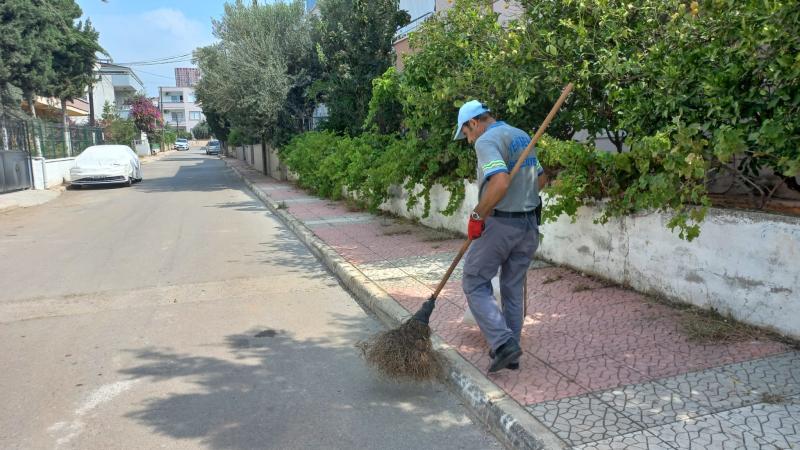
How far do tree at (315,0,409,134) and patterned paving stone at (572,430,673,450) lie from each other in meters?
12.7

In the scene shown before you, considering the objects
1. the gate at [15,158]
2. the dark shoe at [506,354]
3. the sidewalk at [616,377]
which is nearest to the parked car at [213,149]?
the gate at [15,158]

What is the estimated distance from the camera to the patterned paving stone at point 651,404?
312cm

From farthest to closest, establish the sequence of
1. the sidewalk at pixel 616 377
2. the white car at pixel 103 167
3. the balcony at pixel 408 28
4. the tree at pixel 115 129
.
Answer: the tree at pixel 115 129 → the white car at pixel 103 167 → the balcony at pixel 408 28 → the sidewalk at pixel 616 377

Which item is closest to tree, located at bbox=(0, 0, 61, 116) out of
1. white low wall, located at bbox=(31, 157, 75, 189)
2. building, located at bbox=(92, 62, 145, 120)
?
white low wall, located at bbox=(31, 157, 75, 189)

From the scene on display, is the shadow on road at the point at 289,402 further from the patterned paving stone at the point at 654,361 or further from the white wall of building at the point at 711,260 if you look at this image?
the white wall of building at the point at 711,260

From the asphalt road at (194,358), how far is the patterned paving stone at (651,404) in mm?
763

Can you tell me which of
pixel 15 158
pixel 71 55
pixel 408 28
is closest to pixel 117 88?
pixel 71 55

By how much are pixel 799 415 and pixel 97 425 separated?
13.1 ft

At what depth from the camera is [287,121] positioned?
19.4m

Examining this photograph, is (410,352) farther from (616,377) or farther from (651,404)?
(651,404)

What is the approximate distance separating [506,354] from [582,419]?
0.68 m

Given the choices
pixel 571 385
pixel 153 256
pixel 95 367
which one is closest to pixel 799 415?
pixel 571 385

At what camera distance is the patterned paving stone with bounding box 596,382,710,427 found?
312 cm

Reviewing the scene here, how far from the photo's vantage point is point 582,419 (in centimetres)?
316
